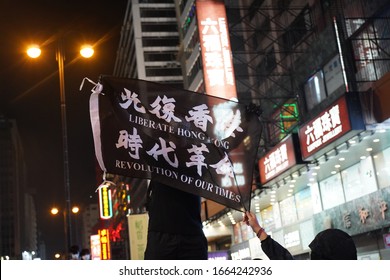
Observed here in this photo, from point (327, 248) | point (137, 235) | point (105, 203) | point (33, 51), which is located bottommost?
point (327, 248)

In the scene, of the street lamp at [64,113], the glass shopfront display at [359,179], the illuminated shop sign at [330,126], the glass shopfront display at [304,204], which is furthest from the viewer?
the glass shopfront display at [304,204]

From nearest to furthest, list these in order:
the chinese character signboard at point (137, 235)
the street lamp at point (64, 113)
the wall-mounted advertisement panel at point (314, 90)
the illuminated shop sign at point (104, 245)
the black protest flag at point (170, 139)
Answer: the black protest flag at point (170, 139) → the street lamp at point (64, 113) → the wall-mounted advertisement panel at point (314, 90) → the chinese character signboard at point (137, 235) → the illuminated shop sign at point (104, 245)

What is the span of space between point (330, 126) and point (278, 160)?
14.2ft

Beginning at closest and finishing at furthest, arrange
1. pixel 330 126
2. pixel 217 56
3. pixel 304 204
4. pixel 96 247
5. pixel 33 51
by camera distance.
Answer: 1. pixel 330 126
2. pixel 33 51
3. pixel 304 204
4. pixel 217 56
5. pixel 96 247

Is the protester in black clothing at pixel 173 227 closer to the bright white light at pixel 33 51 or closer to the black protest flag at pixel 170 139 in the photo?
the black protest flag at pixel 170 139

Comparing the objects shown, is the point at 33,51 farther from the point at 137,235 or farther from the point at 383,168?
the point at 383,168

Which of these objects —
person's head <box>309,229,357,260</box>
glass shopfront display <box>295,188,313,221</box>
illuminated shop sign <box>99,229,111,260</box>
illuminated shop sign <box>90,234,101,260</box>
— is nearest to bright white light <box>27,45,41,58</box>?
glass shopfront display <box>295,188,313,221</box>

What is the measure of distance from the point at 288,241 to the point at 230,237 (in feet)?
41.1

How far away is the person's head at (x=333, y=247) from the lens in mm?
3452

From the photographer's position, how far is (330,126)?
15180 mm

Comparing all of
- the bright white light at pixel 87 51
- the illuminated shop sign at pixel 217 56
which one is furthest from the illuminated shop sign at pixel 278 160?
the bright white light at pixel 87 51

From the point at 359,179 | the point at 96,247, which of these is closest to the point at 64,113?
the point at 359,179

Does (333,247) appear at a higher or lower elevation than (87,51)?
lower

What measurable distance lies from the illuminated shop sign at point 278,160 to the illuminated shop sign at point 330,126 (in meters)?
0.54
